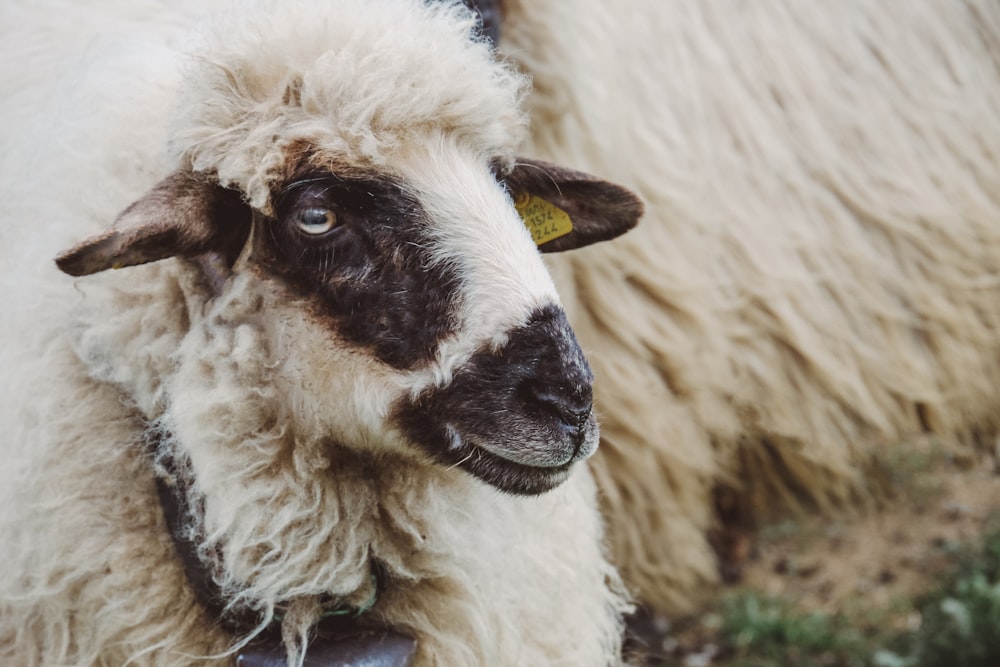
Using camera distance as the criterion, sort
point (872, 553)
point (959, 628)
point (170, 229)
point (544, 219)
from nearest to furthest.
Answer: point (170, 229), point (544, 219), point (959, 628), point (872, 553)

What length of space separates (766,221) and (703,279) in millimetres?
297

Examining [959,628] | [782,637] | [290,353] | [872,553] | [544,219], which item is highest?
[544,219]

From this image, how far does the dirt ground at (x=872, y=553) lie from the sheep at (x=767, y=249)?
0.09 metres

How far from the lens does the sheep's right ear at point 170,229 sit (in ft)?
4.82

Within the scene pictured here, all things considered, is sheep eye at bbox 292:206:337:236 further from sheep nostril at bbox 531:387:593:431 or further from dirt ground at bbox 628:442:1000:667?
dirt ground at bbox 628:442:1000:667

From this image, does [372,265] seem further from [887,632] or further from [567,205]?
[887,632]

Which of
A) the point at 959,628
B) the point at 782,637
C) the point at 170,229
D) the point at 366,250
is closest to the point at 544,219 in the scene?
the point at 366,250

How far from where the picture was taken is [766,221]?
3.33m

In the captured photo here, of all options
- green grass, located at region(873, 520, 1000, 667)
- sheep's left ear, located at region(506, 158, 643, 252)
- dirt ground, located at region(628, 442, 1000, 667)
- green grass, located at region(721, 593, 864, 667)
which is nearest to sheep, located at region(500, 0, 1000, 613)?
dirt ground, located at region(628, 442, 1000, 667)

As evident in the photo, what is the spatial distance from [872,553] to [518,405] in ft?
8.26

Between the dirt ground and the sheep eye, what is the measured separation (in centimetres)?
223

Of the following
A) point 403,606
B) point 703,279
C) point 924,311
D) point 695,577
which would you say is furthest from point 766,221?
point 403,606

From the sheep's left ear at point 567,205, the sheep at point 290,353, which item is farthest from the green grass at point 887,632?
the sheep's left ear at point 567,205

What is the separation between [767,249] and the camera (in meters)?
3.33
